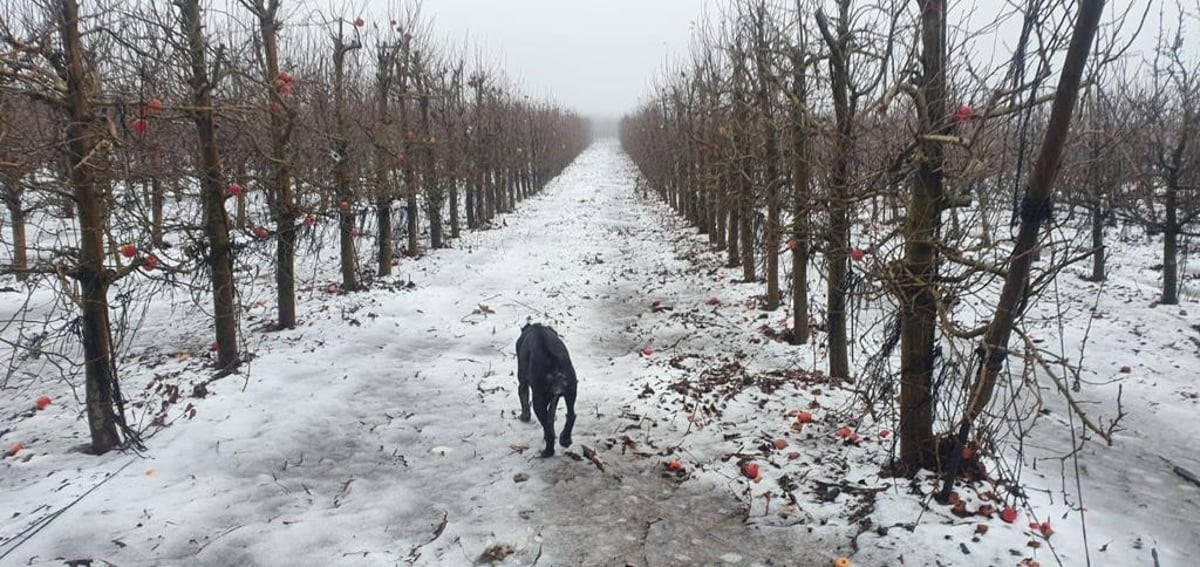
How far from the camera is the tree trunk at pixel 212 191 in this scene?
8.40 meters

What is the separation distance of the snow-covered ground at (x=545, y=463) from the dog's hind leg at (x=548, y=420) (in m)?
0.15

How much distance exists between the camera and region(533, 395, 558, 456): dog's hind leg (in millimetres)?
6582

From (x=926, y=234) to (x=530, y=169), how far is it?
42.6 metres

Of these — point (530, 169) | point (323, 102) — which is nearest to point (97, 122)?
point (323, 102)

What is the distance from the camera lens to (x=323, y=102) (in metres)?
14.2

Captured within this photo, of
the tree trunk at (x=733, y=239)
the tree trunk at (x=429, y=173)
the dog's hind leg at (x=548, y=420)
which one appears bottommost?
the dog's hind leg at (x=548, y=420)

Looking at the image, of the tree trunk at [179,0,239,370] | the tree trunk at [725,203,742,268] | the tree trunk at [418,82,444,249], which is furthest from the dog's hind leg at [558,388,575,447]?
the tree trunk at [418,82,444,249]

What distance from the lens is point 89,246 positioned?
19.9ft

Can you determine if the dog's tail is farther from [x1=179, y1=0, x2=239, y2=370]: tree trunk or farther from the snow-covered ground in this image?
[x1=179, y1=0, x2=239, y2=370]: tree trunk

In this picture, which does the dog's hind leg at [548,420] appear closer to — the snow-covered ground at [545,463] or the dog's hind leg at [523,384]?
the snow-covered ground at [545,463]

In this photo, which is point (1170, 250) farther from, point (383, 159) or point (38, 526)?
point (38, 526)

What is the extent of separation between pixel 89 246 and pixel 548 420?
482 cm

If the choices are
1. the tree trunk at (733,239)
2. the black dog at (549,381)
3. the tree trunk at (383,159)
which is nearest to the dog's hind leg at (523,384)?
the black dog at (549,381)

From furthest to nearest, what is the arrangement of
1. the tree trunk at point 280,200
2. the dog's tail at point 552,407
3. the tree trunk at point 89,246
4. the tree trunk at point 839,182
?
the tree trunk at point 280,200 → the tree trunk at point 839,182 → the dog's tail at point 552,407 → the tree trunk at point 89,246
